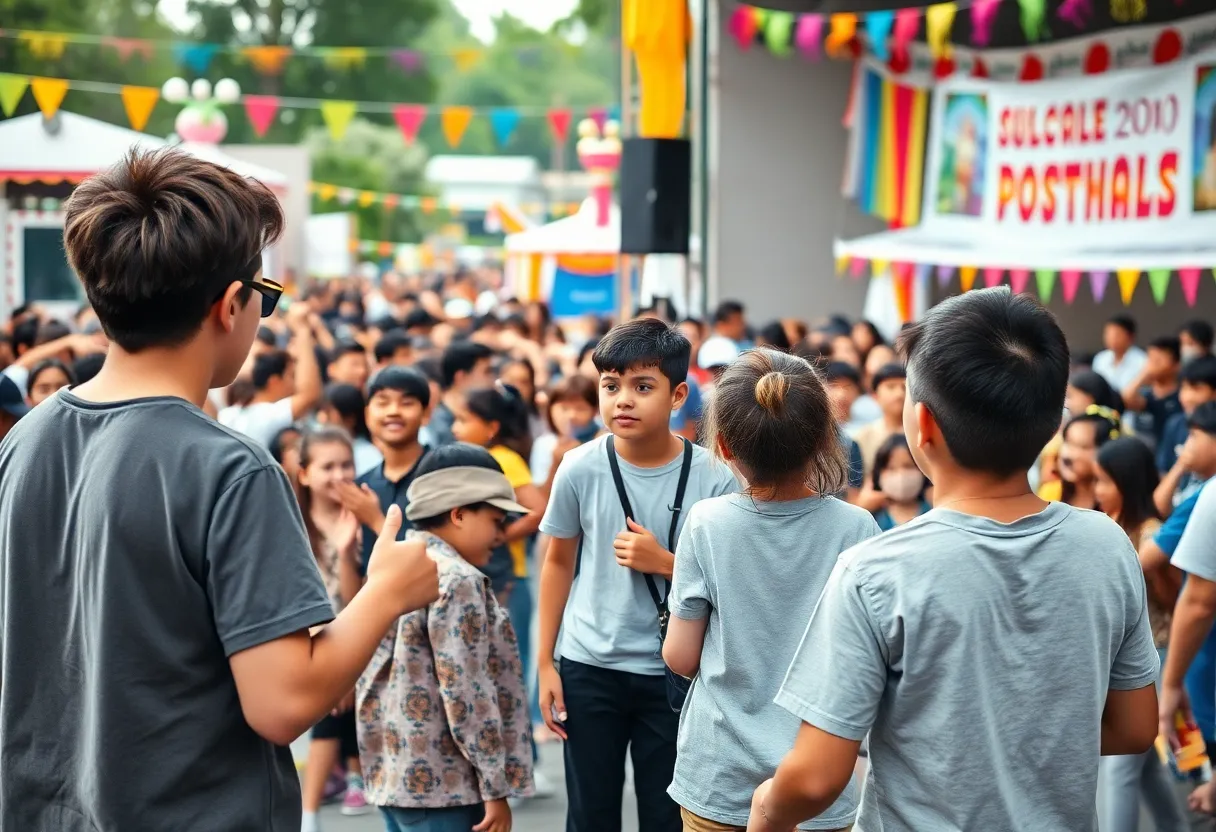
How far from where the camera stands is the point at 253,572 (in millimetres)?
1897

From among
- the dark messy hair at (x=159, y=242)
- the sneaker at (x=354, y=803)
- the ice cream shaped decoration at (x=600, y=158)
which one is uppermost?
the ice cream shaped decoration at (x=600, y=158)

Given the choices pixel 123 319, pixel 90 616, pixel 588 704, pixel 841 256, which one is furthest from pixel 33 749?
pixel 841 256

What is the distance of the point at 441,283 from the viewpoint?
94.0 ft

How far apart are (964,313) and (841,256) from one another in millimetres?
11557

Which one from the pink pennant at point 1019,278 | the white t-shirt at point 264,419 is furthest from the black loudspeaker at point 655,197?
the pink pennant at point 1019,278

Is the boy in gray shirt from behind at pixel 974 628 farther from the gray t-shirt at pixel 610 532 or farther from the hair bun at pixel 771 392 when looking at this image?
the gray t-shirt at pixel 610 532

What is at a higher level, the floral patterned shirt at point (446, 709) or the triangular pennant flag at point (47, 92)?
the triangular pennant flag at point (47, 92)

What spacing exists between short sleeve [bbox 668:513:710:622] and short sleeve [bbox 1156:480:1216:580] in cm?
155

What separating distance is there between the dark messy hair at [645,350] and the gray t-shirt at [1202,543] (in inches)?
56.1

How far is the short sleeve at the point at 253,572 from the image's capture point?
1.90 meters

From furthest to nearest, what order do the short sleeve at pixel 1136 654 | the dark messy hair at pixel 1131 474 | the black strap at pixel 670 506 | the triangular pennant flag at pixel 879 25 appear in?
the triangular pennant flag at pixel 879 25, the dark messy hair at pixel 1131 474, the black strap at pixel 670 506, the short sleeve at pixel 1136 654

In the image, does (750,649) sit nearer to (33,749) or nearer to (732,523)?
(732,523)

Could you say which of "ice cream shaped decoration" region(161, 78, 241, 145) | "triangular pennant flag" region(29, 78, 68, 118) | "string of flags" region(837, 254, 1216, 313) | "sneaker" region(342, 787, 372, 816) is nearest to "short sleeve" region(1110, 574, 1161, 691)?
"sneaker" region(342, 787, 372, 816)

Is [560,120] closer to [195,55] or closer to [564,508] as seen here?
[195,55]
